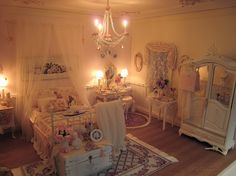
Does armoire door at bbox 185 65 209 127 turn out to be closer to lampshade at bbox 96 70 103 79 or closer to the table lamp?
lampshade at bbox 96 70 103 79

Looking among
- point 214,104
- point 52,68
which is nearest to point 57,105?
point 52,68

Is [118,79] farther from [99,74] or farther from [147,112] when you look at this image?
[147,112]

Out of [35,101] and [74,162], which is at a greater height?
[35,101]

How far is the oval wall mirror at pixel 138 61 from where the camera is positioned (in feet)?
22.1

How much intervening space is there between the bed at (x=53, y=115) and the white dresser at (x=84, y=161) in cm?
47

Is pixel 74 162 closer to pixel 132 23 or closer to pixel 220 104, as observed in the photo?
pixel 220 104

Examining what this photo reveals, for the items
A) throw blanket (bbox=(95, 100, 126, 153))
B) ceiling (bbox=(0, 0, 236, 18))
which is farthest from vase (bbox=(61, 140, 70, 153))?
ceiling (bbox=(0, 0, 236, 18))

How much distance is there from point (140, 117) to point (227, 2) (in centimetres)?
392

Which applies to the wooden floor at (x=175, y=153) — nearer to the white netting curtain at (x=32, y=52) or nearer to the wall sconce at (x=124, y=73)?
the white netting curtain at (x=32, y=52)

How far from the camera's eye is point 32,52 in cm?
470

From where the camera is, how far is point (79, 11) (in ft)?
18.2

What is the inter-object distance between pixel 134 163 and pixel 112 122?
925mm

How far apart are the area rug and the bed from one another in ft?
1.00

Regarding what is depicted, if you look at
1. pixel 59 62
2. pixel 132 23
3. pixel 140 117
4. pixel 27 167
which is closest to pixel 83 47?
pixel 59 62
